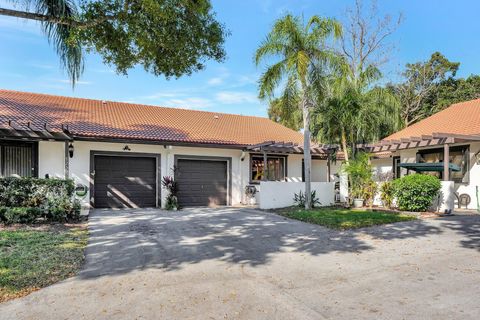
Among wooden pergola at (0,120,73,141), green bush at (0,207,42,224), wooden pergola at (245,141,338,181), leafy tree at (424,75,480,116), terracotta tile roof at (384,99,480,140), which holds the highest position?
leafy tree at (424,75,480,116)

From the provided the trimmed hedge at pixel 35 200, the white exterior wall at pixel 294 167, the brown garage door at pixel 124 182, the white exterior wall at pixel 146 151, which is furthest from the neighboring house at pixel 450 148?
the trimmed hedge at pixel 35 200

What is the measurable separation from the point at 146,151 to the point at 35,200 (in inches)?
198

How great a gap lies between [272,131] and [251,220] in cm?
968

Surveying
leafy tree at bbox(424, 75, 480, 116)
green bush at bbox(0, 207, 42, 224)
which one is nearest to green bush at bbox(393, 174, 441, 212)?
green bush at bbox(0, 207, 42, 224)

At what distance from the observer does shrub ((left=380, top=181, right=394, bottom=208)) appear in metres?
12.5

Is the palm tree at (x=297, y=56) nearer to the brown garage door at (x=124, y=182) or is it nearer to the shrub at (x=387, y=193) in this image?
the shrub at (x=387, y=193)

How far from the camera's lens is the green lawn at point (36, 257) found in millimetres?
4543

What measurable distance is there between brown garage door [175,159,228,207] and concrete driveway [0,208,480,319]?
5.81 m

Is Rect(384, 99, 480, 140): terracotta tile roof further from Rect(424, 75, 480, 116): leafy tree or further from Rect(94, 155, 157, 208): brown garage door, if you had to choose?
Rect(94, 155, 157, 208): brown garage door

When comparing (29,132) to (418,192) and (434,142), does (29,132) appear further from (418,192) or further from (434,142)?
(434,142)

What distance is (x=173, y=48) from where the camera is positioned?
672 centimetres

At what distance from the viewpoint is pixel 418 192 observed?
11.4 meters

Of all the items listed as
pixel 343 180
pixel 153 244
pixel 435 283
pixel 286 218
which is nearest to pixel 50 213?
pixel 153 244

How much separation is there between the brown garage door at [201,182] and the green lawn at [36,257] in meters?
6.42
